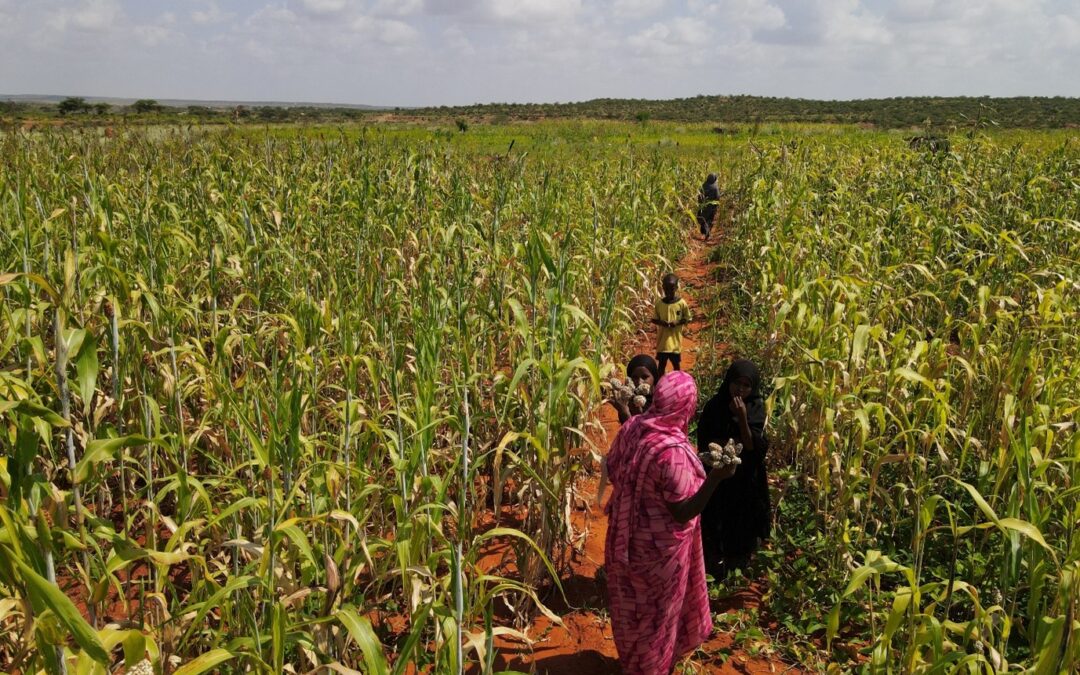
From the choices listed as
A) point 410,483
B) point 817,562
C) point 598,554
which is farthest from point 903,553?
point 410,483

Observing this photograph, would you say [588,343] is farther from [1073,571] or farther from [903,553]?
[1073,571]

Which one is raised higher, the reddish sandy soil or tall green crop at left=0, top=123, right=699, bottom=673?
tall green crop at left=0, top=123, right=699, bottom=673

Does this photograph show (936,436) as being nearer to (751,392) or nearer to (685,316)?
(751,392)

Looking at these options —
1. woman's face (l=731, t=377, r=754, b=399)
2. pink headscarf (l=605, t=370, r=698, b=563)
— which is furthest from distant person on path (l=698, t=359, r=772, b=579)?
pink headscarf (l=605, t=370, r=698, b=563)

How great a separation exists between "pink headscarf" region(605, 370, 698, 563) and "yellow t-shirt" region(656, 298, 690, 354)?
239 cm

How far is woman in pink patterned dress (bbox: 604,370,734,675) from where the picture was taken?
2.49 meters

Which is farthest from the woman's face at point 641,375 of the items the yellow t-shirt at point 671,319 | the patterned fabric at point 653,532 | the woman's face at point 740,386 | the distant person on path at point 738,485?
the yellow t-shirt at point 671,319

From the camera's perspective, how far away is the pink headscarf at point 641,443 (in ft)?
8.18

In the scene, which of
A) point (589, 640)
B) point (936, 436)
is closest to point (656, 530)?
point (589, 640)

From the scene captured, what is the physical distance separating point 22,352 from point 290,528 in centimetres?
213

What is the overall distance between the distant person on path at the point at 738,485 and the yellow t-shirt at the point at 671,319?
164 centimetres

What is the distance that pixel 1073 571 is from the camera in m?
1.82

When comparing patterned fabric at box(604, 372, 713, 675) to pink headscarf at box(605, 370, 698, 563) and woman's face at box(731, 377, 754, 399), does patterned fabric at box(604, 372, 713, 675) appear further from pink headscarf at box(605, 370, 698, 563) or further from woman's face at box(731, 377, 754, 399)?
woman's face at box(731, 377, 754, 399)

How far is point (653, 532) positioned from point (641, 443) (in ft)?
1.12
